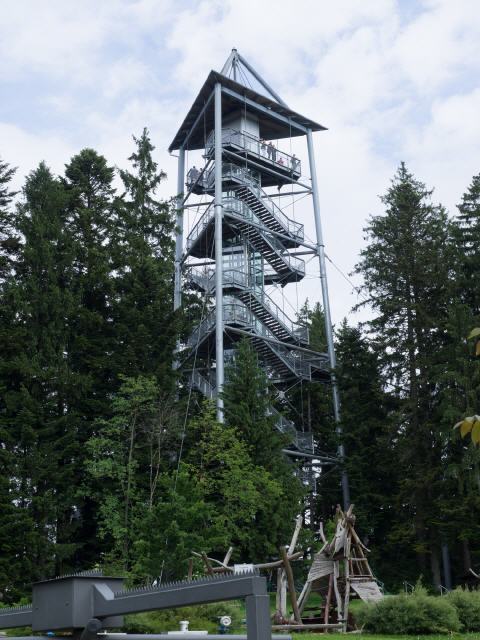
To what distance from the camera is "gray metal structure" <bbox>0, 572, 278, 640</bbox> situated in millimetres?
2004

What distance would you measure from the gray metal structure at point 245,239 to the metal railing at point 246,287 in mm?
47

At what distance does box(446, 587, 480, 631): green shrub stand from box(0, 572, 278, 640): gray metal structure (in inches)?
667

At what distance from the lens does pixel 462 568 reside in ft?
126

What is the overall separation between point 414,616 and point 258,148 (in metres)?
28.8

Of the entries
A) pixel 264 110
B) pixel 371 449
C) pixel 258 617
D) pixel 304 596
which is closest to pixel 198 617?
pixel 304 596

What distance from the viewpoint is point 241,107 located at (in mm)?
42469

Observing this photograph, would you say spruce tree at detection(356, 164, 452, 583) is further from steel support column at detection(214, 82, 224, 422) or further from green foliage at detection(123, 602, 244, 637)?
green foliage at detection(123, 602, 244, 637)

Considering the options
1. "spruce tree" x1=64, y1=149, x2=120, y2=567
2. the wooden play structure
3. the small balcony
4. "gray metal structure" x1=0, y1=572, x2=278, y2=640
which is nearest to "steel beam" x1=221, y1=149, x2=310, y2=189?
the small balcony

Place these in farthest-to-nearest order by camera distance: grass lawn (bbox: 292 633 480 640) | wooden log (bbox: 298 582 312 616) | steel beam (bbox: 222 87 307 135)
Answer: steel beam (bbox: 222 87 307 135)
wooden log (bbox: 298 582 312 616)
grass lawn (bbox: 292 633 480 640)

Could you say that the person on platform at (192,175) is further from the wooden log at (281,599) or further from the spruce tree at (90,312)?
the wooden log at (281,599)

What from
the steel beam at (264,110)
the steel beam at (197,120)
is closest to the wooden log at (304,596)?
the steel beam at (264,110)

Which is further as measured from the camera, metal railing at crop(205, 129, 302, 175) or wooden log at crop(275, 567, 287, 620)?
metal railing at crop(205, 129, 302, 175)

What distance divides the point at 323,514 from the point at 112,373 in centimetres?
1486

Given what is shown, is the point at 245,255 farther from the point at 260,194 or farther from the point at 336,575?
the point at 336,575
